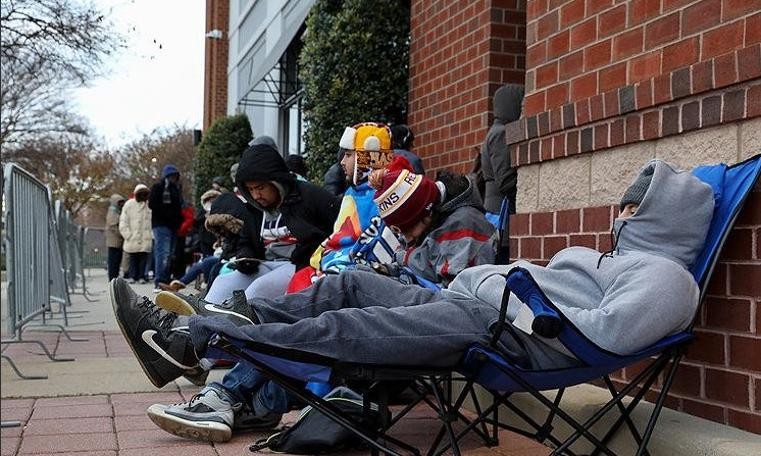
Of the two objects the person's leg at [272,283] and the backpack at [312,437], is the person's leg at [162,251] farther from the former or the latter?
the backpack at [312,437]

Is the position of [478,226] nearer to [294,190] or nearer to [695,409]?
[695,409]

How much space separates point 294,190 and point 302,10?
6480 millimetres

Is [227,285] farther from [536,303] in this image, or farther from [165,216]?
[165,216]

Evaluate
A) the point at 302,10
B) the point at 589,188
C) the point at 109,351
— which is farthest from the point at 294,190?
the point at 302,10

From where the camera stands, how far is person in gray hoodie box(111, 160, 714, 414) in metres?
2.46

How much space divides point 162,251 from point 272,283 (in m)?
8.39

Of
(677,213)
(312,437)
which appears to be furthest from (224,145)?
(677,213)

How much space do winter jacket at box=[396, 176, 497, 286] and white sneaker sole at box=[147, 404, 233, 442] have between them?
3.46 feet

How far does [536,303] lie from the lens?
2.34m

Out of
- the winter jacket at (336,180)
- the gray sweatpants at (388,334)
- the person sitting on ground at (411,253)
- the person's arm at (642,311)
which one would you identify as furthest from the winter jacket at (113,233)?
the person's arm at (642,311)

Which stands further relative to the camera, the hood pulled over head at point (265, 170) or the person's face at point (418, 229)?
the hood pulled over head at point (265, 170)

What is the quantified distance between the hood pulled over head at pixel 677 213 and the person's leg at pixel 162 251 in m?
10.6

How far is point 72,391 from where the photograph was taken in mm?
4617

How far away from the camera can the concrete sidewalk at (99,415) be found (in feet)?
11.2
